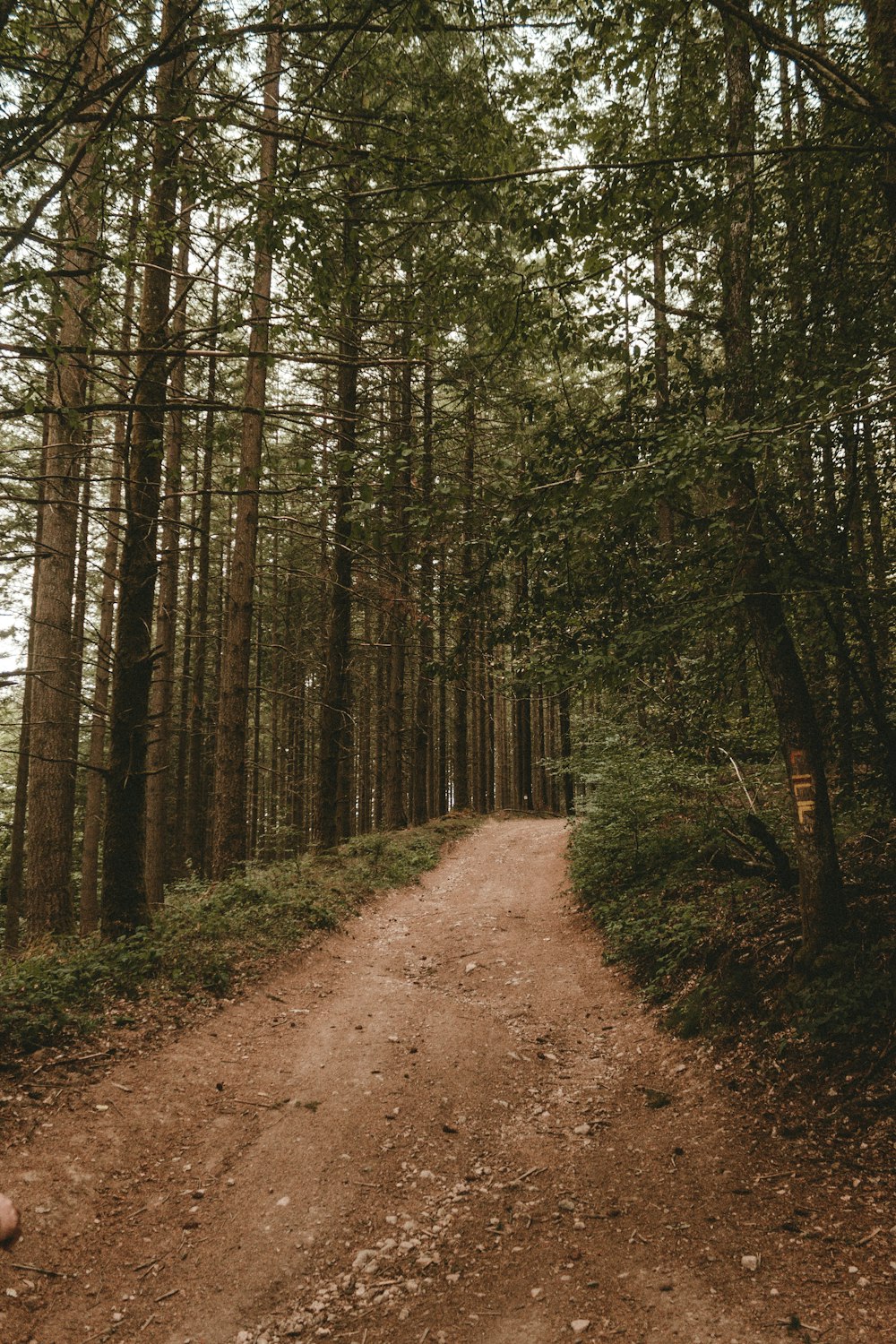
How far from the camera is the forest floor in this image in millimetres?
3238

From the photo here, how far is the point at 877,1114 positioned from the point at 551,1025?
10.5ft

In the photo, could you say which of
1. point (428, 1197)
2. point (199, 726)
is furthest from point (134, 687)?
point (199, 726)

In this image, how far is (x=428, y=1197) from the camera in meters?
4.24

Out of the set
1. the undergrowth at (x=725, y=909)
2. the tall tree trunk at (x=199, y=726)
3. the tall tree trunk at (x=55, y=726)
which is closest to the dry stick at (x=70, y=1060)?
the tall tree trunk at (x=55, y=726)

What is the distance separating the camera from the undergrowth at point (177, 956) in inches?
220

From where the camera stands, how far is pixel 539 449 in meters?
5.35

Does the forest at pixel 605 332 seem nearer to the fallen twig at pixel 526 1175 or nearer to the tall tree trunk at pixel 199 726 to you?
the fallen twig at pixel 526 1175

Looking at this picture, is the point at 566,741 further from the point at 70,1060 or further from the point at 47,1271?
the point at 47,1271

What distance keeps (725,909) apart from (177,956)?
18.6ft

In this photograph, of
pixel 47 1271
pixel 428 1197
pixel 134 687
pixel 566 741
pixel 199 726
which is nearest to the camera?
pixel 47 1271

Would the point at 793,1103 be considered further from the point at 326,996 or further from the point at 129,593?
the point at 129,593

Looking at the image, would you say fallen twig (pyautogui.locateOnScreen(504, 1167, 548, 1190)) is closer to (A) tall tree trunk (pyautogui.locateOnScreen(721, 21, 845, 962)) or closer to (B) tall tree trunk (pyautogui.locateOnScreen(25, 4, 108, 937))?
(A) tall tree trunk (pyautogui.locateOnScreen(721, 21, 845, 962))

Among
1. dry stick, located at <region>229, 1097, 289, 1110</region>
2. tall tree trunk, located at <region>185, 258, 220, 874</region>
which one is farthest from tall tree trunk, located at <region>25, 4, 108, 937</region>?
tall tree trunk, located at <region>185, 258, 220, 874</region>

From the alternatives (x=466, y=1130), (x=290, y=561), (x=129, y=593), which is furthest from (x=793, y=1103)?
(x=290, y=561)
